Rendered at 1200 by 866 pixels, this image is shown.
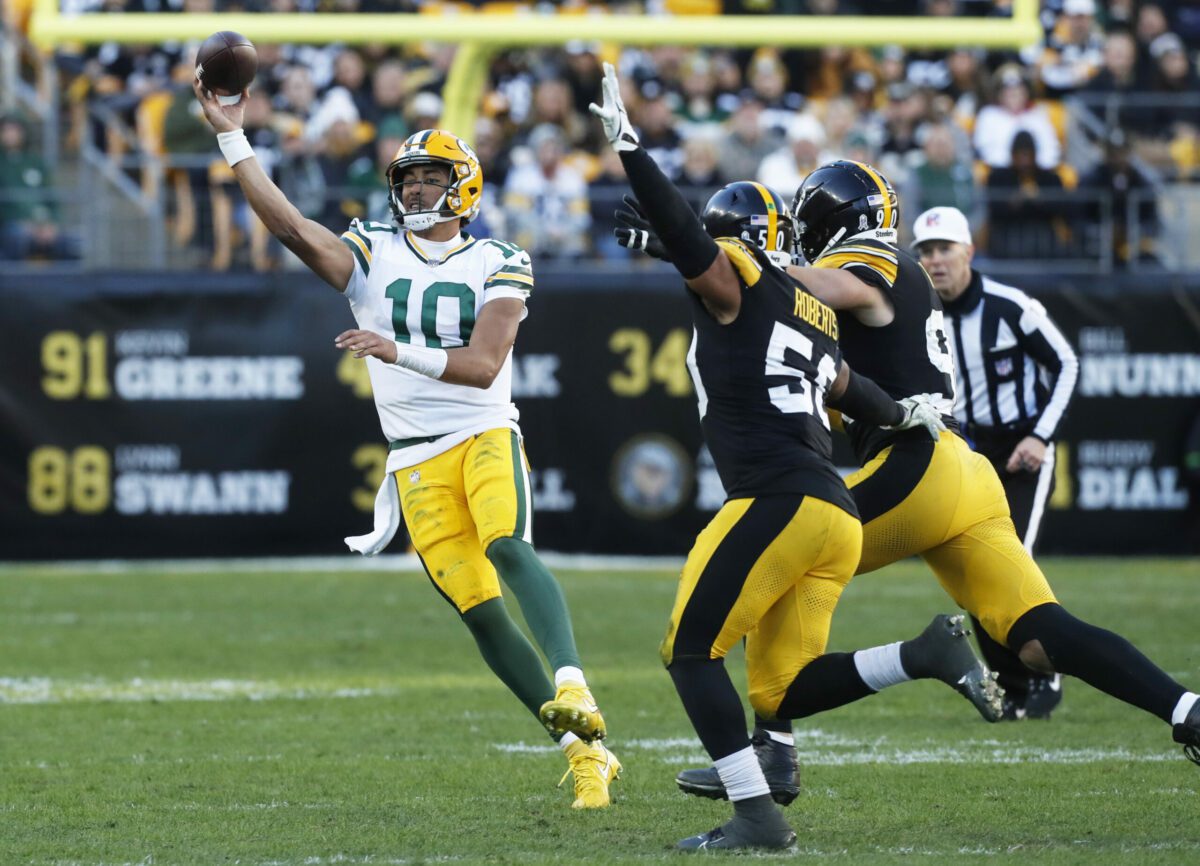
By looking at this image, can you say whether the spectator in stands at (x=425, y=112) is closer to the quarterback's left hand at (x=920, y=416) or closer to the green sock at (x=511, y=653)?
the green sock at (x=511, y=653)

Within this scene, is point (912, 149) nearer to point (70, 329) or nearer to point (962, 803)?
point (70, 329)

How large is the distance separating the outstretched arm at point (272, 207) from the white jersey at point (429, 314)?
80mm

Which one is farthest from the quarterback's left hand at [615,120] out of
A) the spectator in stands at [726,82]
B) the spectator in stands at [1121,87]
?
the spectator in stands at [1121,87]

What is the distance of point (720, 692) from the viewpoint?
4348 millimetres

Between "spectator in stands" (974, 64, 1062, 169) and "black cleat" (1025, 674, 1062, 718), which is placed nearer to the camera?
"black cleat" (1025, 674, 1062, 718)

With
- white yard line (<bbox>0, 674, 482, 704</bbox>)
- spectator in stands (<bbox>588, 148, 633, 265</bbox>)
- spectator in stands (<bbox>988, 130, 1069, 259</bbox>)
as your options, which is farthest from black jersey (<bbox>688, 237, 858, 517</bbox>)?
spectator in stands (<bbox>988, 130, 1069, 259</bbox>)

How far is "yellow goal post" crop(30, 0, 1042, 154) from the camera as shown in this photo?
35.1 ft

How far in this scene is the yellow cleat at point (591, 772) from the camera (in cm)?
496

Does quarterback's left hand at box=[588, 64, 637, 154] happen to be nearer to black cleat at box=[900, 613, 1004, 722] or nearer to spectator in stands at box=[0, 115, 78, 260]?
black cleat at box=[900, 613, 1004, 722]

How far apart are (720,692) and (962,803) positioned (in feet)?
3.15

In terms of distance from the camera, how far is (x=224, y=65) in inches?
207

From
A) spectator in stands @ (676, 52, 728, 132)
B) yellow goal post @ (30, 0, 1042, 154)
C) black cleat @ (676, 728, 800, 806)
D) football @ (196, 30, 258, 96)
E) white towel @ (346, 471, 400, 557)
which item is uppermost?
yellow goal post @ (30, 0, 1042, 154)

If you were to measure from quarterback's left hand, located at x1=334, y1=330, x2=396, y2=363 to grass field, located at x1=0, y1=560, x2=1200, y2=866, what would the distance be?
1.18m

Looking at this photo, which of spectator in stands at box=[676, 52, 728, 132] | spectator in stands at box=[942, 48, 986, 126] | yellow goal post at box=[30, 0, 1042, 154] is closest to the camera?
yellow goal post at box=[30, 0, 1042, 154]
